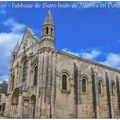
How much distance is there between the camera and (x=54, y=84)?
24.1 meters

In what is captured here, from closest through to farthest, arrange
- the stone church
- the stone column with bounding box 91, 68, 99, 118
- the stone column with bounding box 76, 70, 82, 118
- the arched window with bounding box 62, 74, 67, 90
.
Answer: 1. the stone church
2. the stone column with bounding box 76, 70, 82, 118
3. the arched window with bounding box 62, 74, 67, 90
4. the stone column with bounding box 91, 68, 99, 118

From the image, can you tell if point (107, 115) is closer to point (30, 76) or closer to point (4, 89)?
point (30, 76)

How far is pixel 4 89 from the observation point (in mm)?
49781

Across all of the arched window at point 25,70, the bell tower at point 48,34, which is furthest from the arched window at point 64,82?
the arched window at point 25,70

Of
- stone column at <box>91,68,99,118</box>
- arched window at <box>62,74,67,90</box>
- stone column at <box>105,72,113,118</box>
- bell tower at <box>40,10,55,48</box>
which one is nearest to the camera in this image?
bell tower at <box>40,10,55,48</box>

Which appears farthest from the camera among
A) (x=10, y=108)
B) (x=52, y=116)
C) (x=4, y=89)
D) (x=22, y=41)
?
(x=4, y=89)

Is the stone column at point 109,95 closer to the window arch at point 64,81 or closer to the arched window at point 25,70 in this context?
the window arch at point 64,81

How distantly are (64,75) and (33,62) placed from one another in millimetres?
4470

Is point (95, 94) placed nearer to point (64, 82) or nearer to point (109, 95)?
point (109, 95)

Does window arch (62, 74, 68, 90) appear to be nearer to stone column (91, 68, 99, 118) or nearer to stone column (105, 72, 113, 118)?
stone column (91, 68, 99, 118)

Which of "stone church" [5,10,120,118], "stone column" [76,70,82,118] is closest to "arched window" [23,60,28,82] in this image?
"stone church" [5,10,120,118]

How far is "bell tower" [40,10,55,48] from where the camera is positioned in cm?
2506

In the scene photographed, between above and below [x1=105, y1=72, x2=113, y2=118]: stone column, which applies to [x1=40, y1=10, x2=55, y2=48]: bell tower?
above

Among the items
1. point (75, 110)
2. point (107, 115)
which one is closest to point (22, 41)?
point (75, 110)
